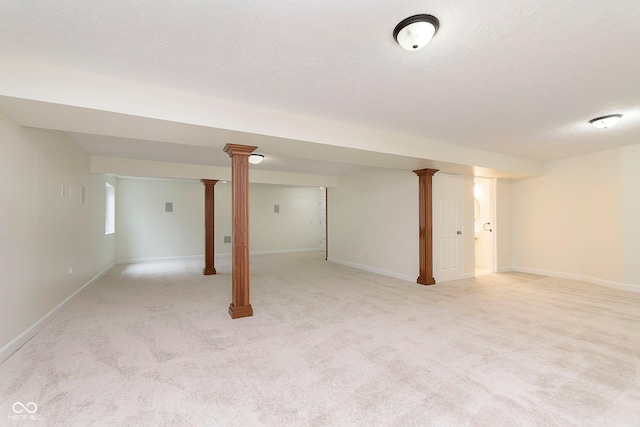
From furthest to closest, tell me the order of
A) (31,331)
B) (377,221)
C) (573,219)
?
(377,221) < (573,219) < (31,331)

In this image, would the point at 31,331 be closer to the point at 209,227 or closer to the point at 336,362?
the point at 336,362

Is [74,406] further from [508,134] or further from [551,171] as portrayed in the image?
[551,171]

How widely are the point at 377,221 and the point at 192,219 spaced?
17.9ft

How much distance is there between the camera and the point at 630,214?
4664 millimetres

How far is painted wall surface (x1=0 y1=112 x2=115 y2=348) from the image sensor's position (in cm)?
251

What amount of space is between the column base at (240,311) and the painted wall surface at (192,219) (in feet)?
18.4

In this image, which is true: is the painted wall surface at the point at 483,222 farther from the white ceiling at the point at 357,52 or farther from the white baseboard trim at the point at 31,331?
the white baseboard trim at the point at 31,331

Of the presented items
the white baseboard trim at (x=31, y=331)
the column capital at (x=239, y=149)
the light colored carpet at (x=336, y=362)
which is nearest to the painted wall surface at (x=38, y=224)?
the white baseboard trim at (x=31, y=331)

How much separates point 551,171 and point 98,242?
30.1 feet

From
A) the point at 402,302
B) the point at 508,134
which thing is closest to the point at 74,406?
the point at 402,302

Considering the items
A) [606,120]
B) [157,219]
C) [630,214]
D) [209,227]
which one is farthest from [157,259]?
[630,214]

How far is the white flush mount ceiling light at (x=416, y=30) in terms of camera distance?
1.64 m

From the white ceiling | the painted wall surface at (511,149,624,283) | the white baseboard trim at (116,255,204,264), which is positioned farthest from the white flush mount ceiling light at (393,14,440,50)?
the white baseboard trim at (116,255,204,264)

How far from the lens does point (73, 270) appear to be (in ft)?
13.5
